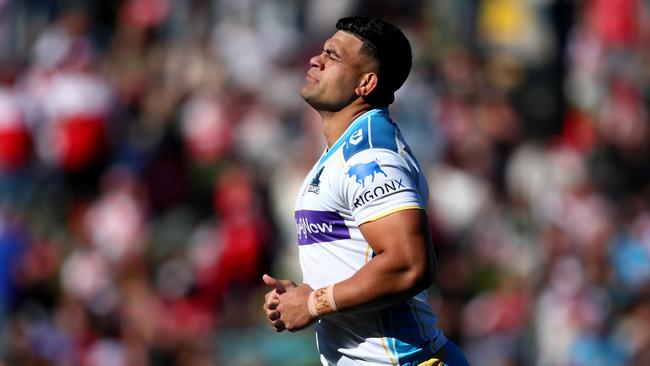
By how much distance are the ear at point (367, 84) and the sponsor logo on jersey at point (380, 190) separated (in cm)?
58

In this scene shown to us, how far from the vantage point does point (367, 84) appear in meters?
5.25

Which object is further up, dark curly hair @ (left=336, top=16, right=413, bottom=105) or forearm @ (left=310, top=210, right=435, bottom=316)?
dark curly hair @ (left=336, top=16, right=413, bottom=105)

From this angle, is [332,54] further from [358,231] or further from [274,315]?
[274,315]

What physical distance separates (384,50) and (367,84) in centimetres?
16

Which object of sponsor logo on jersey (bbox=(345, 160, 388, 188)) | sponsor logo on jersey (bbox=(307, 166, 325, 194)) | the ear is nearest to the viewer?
sponsor logo on jersey (bbox=(345, 160, 388, 188))

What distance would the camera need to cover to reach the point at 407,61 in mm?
5273

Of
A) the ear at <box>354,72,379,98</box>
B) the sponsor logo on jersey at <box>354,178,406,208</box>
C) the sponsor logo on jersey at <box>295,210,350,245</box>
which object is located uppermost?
the ear at <box>354,72,379,98</box>

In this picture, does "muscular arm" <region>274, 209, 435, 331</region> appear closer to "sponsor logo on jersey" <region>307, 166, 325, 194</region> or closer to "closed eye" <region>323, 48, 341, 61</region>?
"sponsor logo on jersey" <region>307, 166, 325, 194</region>

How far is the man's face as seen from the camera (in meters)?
5.26

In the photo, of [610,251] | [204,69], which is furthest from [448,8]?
[610,251]

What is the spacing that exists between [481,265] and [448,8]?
408 centimetres

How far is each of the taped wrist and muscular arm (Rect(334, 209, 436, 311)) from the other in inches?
1.4

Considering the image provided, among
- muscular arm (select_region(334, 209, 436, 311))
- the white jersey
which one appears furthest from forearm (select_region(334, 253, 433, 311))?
the white jersey

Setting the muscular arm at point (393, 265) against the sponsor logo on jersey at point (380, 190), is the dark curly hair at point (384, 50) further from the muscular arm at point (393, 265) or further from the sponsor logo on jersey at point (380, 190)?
the muscular arm at point (393, 265)
